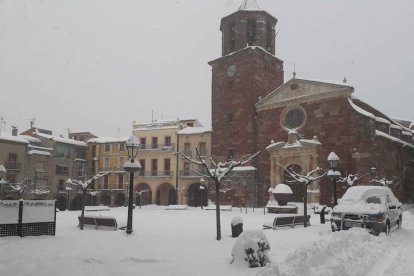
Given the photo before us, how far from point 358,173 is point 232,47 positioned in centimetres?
1500

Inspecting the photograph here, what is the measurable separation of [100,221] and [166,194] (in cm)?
2992

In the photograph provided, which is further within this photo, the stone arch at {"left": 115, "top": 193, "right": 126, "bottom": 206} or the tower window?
the stone arch at {"left": 115, "top": 193, "right": 126, "bottom": 206}

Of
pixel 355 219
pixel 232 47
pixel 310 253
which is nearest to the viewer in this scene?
pixel 310 253

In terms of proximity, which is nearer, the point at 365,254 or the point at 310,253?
the point at 310,253

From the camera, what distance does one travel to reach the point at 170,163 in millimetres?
42531

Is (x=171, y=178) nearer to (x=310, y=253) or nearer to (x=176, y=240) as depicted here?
(x=176, y=240)

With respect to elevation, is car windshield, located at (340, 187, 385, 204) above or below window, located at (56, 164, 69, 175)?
below

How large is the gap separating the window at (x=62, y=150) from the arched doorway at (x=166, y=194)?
12.4 m

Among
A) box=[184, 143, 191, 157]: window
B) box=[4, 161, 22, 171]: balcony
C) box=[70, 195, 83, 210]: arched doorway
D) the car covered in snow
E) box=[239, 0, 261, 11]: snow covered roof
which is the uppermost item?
box=[239, 0, 261, 11]: snow covered roof

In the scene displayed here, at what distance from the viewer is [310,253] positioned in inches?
286

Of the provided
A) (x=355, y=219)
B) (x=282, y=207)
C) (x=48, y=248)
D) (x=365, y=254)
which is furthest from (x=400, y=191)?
(x=48, y=248)

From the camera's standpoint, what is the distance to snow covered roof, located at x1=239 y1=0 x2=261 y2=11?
30456 millimetres

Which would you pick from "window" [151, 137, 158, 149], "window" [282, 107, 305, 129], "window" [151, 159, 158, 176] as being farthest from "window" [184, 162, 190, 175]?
"window" [282, 107, 305, 129]

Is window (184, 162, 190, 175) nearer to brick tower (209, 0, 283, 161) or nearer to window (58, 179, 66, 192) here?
brick tower (209, 0, 283, 161)
